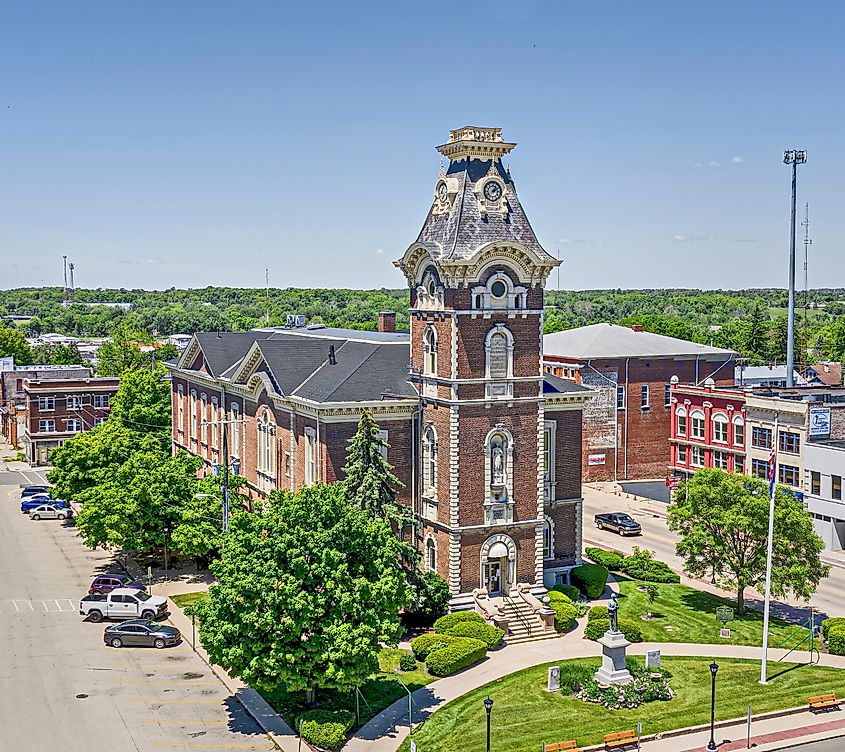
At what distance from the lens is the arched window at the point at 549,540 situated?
53.7 m

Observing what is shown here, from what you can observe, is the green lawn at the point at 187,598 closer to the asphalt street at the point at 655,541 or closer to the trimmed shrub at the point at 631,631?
the trimmed shrub at the point at 631,631

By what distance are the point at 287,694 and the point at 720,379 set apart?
5913cm

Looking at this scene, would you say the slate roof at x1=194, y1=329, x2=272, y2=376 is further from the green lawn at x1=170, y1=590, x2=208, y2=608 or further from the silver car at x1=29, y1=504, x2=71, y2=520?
the green lawn at x1=170, y1=590, x2=208, y2=608

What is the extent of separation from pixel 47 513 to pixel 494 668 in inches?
1680

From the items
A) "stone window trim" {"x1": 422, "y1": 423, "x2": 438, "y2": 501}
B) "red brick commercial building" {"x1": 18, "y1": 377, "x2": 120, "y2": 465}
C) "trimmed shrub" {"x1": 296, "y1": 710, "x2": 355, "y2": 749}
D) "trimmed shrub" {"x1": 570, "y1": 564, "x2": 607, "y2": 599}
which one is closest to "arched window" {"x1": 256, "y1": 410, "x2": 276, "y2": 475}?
"stone window trim" {"x1": 422, "y1": 423, "x2": 438, "y2": 501}

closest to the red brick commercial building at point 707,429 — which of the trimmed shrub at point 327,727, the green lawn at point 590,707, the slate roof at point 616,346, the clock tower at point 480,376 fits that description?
the slate roof at point 616,346

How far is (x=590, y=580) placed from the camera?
52.5 metres

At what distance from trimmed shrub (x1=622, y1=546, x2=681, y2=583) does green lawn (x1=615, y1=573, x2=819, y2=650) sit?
1.09 metres

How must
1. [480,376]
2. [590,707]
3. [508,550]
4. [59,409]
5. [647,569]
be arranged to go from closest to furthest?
[590,707] < [480,376] < [508,550] < [647,569] < [59,409]

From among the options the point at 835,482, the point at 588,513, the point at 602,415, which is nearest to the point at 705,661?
the point at 835,482

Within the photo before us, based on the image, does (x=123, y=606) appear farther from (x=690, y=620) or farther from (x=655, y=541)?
(x=655, y=541)

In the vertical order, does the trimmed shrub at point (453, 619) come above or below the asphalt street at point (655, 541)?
above

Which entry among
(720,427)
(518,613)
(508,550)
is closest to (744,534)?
(508,550)

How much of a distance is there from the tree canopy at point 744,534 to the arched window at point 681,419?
93.5 feet
